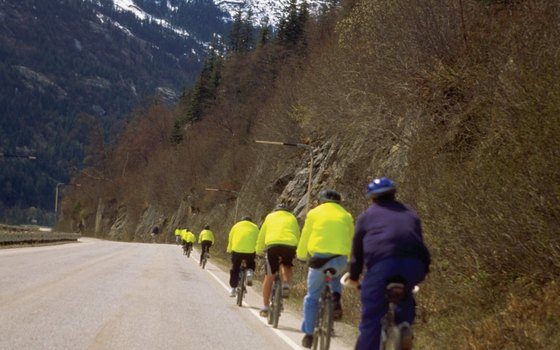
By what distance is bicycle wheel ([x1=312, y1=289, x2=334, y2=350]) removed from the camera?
27.6 ft

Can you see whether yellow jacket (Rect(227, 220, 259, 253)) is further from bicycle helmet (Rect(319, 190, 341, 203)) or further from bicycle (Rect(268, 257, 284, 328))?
bicycle helmet (Rect(319, 190, 341, 203))

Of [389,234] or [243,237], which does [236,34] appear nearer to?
[243,237]

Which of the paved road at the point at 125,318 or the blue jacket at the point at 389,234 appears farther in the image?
the paved road at the point at 125,318

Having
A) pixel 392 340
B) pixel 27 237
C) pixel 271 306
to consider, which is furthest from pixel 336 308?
pixel 27 237

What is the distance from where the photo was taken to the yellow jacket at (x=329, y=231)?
883cm

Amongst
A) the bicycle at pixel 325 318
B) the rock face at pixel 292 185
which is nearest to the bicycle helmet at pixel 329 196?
the bicycle at pixel 325 318

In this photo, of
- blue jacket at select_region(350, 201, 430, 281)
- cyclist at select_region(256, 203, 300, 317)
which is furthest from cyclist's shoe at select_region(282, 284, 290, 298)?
blue jacket at select_region(350, 201, 430, 281)

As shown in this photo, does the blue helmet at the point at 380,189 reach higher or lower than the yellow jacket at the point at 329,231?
higher

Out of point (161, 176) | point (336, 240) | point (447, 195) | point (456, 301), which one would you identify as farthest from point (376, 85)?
point (161, 176)

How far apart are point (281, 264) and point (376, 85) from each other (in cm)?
1367

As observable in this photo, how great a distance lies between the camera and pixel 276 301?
466 inches

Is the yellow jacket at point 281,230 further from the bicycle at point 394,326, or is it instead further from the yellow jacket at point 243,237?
→ the bicycle at point 394,326

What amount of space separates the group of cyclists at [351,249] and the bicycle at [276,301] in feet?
0.26

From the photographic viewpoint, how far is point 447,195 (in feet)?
41.6
